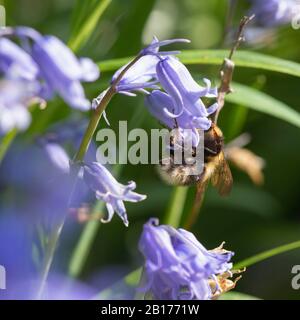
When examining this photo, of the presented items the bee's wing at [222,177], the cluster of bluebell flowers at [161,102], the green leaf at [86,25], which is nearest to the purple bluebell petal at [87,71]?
the cluster of bluebell flowers at [161,102]

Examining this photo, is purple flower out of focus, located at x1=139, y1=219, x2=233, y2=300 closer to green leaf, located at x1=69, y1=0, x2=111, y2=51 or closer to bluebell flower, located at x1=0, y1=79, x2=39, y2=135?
bluebell flower, located at x1=0, y1=79, x2=39, y2=135

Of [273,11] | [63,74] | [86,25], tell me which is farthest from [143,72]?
[273,11]

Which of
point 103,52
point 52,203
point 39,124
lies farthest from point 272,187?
point 52,203

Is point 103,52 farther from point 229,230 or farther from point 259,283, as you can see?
point 259,283

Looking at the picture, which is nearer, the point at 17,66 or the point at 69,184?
the point at 17,66

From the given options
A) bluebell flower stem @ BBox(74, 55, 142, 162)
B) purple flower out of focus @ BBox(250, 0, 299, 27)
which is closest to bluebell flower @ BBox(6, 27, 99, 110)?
bluebell flower stem @ BBox(74, 55, 142, 162)
